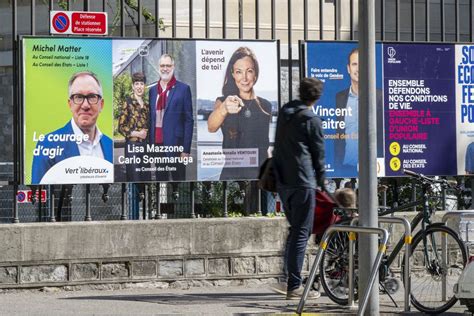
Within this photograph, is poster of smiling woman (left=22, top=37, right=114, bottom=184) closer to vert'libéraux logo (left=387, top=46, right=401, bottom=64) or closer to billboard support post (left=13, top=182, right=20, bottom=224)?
billboard support post (left=13, top=182, right=20, bottom=224)

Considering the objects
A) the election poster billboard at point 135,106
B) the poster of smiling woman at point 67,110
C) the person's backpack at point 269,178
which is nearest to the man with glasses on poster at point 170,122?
the election poster billboard at point 135,106

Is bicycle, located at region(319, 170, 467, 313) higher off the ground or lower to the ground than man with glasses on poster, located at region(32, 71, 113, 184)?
lower

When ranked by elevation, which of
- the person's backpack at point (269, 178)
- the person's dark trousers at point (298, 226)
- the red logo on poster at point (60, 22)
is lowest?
the person's dark trousers at point (298, 226)

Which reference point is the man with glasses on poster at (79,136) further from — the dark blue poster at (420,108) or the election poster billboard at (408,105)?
the dark blue poster at (420,108)

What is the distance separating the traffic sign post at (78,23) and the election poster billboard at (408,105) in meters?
2.17

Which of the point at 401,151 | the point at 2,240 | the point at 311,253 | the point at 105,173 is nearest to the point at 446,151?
the point at 401,151

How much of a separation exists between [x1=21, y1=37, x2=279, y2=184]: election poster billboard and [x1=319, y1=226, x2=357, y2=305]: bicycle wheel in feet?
6.47

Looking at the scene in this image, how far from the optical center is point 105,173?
11.2m

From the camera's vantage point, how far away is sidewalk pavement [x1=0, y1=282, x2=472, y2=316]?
9250 millimetres

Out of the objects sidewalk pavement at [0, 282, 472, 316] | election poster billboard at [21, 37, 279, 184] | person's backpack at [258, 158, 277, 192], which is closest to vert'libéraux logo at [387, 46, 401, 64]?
election poster billboard at [21, 37, 279, 184]

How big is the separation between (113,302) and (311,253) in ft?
A: 8.16

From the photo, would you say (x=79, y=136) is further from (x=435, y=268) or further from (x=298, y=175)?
(x=435, y=268)

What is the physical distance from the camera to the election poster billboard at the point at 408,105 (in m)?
A: 11.8

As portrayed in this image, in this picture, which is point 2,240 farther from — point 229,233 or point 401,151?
point 401,151
